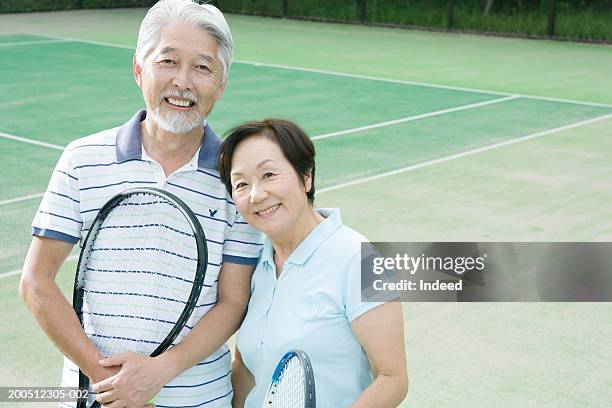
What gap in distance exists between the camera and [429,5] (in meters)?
21.7

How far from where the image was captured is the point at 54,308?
274cm

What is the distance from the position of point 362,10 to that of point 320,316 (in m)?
18.8

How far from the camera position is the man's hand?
104 inches

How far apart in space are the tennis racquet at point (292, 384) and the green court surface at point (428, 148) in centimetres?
230

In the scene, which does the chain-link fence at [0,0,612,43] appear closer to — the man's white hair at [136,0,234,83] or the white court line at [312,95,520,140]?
the white court line at [312,95,520,140]

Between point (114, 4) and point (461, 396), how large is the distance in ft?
66.7

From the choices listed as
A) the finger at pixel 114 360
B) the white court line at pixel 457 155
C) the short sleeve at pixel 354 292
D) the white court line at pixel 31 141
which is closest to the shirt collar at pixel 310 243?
the short sleeve at pixel 354 292

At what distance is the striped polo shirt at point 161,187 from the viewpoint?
2.78 meters

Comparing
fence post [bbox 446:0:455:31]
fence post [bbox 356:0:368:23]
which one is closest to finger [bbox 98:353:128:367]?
fence post [bbox 446:0:455:31]

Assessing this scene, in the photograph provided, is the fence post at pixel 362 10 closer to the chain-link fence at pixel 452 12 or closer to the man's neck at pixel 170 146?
the chain-link fence at pixel 452 12

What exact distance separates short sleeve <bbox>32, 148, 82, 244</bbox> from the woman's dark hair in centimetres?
38

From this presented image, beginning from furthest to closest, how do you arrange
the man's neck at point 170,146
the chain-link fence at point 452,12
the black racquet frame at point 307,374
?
1. the chain-link fence at point 452,12
2. the man's neck at point 170,146
3. the black racquet frame at point 307,374

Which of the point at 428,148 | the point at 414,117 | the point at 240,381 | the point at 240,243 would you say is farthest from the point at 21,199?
the point at 240,243

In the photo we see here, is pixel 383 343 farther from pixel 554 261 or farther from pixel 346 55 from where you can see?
pixel 346 55
